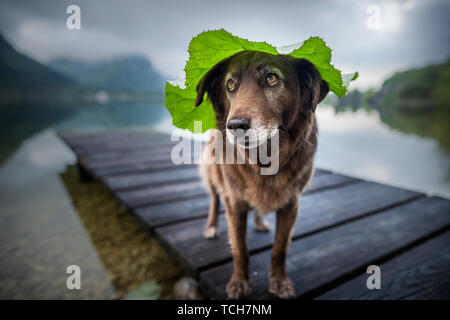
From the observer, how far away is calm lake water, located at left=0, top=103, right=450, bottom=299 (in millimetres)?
2789

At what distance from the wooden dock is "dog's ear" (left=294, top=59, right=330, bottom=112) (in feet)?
4.25

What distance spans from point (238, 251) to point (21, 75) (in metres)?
85.2

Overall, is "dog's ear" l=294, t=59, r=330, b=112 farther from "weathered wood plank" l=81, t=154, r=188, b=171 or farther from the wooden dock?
"weathered wood plank" l=81, t=154, r=188, b=171

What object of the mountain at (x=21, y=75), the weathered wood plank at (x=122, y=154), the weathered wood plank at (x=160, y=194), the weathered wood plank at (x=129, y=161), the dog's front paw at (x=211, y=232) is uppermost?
the mountain at (x=21, y=75)

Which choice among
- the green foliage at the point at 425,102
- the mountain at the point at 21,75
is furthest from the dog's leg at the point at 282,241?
the mountain at the point at 21,75

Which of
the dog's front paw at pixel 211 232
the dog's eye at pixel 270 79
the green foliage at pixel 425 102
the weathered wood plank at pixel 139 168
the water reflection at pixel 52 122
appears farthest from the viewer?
the green foliage at pixel 425 102

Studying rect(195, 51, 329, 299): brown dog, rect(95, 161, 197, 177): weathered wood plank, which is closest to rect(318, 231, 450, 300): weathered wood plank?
rect(195, 51, 329, 299): brown dog

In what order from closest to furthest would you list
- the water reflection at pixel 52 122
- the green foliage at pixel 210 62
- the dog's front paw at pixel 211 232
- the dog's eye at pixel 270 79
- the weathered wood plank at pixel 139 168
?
the green foliage at pixel 210 62 → the dog's eye at pixel 270 79 → the dog's front paw at pixel 211 232 → the weathered wood plank at pixel 139 168 → the water reflection at pixel 52 122

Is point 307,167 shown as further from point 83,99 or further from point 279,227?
point 83,99

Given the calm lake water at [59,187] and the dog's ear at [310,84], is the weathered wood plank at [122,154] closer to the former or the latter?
the calm lake water at [59,187]

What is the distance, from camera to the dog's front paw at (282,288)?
1.61m

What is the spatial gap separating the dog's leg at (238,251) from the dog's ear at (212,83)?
796mm

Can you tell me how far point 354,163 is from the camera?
852 centimetres

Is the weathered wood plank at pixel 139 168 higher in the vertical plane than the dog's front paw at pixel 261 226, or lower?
higher
